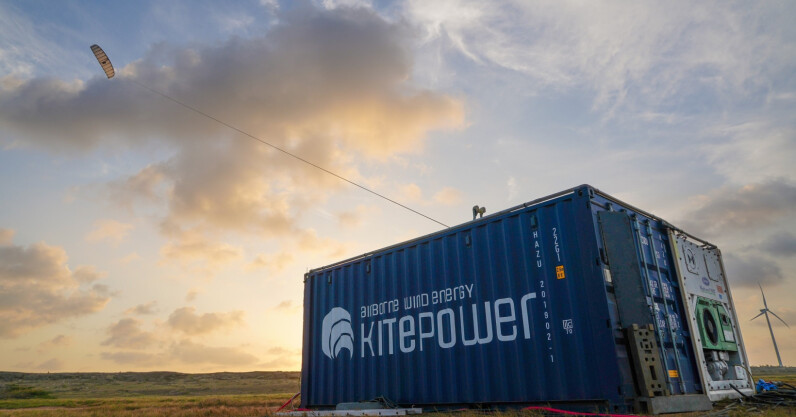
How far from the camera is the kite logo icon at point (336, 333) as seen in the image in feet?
37.1

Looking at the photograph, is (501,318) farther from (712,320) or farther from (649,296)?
(712,320)

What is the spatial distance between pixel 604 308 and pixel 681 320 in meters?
2.29

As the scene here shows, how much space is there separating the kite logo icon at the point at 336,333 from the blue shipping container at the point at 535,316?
31cm

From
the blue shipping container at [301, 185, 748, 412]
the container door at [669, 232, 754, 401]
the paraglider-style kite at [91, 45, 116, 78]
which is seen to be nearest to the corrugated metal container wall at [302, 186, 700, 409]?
the blue shipping container at [301, 185, 748, 412]

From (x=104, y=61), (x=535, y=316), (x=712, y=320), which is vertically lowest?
(x=712, y=320)

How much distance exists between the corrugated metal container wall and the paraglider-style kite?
6.83 meters

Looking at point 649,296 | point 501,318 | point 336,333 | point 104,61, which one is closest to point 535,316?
point 501,318

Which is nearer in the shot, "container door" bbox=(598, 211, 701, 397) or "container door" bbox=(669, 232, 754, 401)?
"container door" bbox=(598, 211, 701, 397)

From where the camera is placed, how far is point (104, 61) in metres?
9.81

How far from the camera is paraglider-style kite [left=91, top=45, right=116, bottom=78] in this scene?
964 cm

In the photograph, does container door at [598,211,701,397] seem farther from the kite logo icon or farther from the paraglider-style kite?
the paraglider-style kite

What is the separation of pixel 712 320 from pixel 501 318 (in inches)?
166

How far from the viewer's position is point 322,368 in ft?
38.9

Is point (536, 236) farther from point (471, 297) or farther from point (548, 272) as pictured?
point (471, 297)
